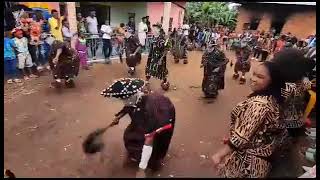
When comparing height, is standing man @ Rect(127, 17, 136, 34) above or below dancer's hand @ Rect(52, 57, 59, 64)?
above

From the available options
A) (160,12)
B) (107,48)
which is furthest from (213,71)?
(160,12)

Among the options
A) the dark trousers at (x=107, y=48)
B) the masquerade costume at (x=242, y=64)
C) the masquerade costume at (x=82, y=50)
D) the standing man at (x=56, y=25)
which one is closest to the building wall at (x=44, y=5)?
the standing man at (x=56, y=25)

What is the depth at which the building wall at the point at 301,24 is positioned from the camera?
2.50m

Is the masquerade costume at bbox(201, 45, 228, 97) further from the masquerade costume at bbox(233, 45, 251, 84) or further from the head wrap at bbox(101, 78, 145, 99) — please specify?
the head wrap at bbox(101, 78, 145, 99)

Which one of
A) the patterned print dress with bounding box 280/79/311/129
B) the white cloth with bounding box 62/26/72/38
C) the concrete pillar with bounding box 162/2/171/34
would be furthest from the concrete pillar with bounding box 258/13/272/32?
the white cloth with bounding box 62/26/72/38

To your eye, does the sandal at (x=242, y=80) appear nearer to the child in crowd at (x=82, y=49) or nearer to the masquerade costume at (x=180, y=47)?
the masquerade costume at (x=180, y=47)

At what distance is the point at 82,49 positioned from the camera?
4.42 meters

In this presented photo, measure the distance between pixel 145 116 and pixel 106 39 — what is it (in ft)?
5.11

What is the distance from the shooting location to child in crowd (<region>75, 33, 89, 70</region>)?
12.9ft

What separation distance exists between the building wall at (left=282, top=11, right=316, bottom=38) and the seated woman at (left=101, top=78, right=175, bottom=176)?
1179 mm

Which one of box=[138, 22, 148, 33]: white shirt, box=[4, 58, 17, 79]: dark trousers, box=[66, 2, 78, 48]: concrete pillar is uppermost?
box=[66, 2, 78, 48]: concrete pillar

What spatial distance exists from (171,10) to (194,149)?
134cm

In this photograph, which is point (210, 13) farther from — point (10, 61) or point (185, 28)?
point (10, 61)

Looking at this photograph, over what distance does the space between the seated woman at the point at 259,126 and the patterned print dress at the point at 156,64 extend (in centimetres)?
278
